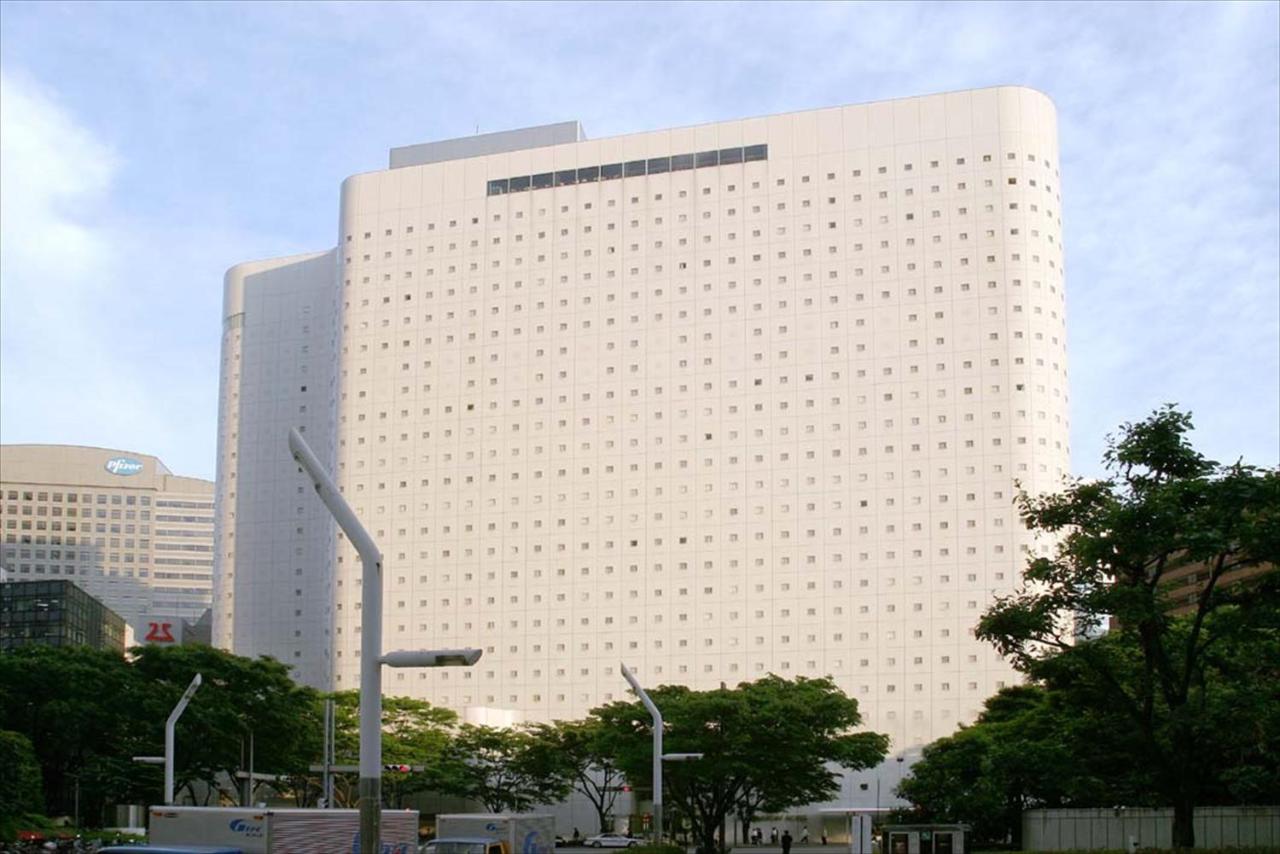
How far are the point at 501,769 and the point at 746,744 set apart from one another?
39597 mm

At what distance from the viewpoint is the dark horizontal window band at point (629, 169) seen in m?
132

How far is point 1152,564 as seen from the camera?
1521 inches

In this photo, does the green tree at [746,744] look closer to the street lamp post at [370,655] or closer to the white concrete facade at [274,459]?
the street lamp post at [370,655]

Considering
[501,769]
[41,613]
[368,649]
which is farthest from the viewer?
[41,613]

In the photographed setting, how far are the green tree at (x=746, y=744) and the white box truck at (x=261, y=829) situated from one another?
37.9 metres

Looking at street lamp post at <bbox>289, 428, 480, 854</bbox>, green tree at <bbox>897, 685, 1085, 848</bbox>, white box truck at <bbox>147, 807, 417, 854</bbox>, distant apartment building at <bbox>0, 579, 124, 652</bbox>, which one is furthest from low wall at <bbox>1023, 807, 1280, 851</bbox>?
distant apartment building at <bbox>0, 579, 124, 652</bbox>

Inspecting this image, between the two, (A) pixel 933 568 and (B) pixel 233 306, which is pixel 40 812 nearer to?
(A) pixel 933 568

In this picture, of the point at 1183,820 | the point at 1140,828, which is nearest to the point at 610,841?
the point at 1140,828

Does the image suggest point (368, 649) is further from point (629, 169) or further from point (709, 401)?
point (629, 169)

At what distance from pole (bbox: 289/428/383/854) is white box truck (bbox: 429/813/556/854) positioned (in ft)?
66.5

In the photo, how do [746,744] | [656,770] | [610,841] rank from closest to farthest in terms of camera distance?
[656,770]
[746,744]
[610,841]

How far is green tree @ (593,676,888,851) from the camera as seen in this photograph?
70.2 meters

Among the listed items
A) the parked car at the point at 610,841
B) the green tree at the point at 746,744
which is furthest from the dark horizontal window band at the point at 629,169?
the green tree at the point at 746,744

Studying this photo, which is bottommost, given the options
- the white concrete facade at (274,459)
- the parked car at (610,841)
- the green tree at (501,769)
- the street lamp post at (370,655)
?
the parked car at (610,841)
